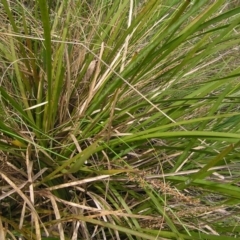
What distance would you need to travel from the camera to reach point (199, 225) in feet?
2.36

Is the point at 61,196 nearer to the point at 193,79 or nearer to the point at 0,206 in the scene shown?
the point at 0,206

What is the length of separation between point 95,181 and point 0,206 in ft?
0.55

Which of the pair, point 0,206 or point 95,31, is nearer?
point 0,206

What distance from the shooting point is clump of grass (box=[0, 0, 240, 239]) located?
68 cm

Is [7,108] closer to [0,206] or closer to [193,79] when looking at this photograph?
[0,206]

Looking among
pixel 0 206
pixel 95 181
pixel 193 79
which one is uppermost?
pixel 193 79

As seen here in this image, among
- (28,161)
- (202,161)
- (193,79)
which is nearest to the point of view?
(28,161)

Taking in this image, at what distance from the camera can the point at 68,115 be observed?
32.2 inches

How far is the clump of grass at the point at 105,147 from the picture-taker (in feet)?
2.22

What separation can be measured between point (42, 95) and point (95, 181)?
0.19 metres

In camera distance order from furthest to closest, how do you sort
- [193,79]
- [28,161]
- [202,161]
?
[193,79] < [202,161] < [28,161]

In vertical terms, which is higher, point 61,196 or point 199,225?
point 199,225

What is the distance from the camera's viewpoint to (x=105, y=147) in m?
0.70

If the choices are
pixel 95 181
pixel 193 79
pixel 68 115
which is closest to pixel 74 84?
pixel 68 115
